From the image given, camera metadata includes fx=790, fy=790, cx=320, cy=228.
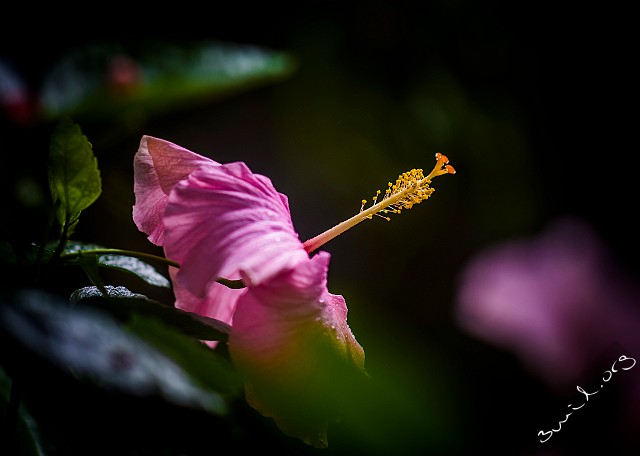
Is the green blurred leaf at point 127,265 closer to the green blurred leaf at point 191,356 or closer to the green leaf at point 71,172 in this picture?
the green leaf at point 71,172

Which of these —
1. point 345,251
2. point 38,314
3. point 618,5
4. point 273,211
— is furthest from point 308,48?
point 38,314

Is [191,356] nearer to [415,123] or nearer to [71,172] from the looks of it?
[71,172]

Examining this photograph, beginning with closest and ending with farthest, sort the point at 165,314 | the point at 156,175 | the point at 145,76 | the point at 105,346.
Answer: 1. the point at 105,346
2. the point at 165,314
3. the point at 156,175
4. the point at 145,76

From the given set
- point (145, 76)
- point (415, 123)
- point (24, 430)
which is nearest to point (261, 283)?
point (24, 430)

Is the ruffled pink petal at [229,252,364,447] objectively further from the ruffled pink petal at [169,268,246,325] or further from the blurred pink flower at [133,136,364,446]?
the ruffled pink petal at [169,268,246,325]

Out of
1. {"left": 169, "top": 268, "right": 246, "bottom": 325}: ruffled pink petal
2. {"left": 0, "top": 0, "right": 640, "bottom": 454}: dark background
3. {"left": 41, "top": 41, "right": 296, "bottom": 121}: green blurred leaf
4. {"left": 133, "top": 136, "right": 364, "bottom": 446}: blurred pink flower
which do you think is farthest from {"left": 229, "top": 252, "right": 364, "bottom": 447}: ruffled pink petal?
{"left": 0, "top": 0, "right": 640, "bottom": 454}: dark background

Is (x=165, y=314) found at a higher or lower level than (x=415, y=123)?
higher

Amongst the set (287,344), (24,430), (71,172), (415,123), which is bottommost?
(415,123)
